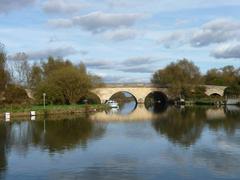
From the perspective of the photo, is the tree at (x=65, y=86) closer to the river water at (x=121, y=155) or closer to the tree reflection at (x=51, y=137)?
the tree reflection at (x=51, y=137)

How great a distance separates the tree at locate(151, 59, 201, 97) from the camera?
94.3 meters

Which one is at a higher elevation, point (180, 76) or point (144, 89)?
point (180, 76)

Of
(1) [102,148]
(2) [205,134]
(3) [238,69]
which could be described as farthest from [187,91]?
(1) [102,148]

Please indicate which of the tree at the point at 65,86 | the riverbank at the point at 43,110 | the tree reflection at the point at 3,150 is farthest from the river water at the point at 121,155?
the tree at the point at 65,86

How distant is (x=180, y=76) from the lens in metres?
94.8

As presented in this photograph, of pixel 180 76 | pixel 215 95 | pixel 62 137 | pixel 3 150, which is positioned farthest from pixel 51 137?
pixel 215 95

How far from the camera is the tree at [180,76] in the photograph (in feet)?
309

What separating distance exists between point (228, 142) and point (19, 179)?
484 inches

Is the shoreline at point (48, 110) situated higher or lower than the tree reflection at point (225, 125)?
higher

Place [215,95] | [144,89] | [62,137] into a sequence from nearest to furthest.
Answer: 1. [62,137]
2. [144,89]
3. [215,95]

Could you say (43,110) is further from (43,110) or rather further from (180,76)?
(180,76)

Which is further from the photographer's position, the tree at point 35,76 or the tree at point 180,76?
the tree at point 180,76

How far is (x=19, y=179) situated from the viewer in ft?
49.8

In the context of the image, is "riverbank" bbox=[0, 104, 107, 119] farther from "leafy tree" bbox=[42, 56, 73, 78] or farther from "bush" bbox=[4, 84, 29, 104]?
"leafy tree" bbox=[42, 56, 73, 78]
